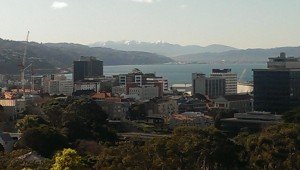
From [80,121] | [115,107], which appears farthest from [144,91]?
[80,121]

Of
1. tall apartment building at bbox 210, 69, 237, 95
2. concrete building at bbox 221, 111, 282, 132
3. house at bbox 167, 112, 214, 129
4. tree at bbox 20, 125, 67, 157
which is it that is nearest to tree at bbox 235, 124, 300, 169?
tree at bbox 20, 125, 67, 157

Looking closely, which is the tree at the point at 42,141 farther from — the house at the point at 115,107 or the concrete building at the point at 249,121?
the house at the point at 115,107

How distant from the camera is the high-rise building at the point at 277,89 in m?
39.2

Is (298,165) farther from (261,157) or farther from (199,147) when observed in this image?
(199,147)

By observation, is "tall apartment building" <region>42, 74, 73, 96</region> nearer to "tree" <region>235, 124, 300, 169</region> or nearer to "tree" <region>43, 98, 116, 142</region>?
"tree" <region>43, 98, 116, 142</region>

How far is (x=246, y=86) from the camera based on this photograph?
70.2 meters

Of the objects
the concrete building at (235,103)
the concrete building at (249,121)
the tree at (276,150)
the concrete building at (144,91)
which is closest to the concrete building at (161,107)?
Result: the concrete building at (235,103)

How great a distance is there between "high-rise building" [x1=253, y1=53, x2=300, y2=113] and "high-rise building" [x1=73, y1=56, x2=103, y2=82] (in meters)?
34.9

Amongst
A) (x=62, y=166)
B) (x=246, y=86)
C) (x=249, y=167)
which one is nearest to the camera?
(x=62, y=166)

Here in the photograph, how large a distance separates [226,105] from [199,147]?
27306mm

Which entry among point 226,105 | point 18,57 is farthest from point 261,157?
point 18,57

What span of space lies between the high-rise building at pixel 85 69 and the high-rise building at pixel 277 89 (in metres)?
34.9

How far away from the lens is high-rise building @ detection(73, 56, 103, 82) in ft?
238

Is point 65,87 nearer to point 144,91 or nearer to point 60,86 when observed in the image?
point 60,86
